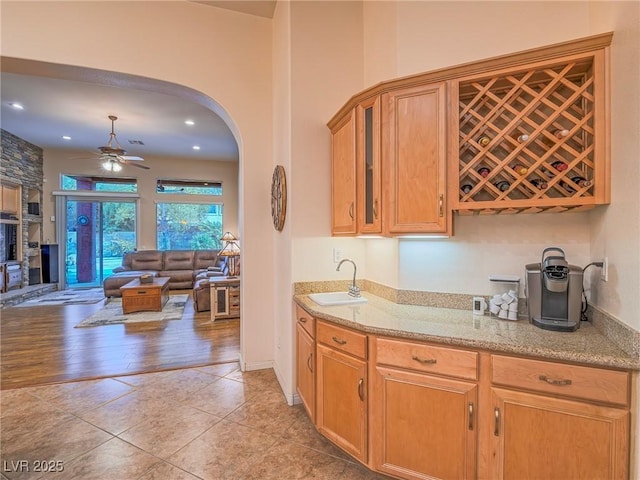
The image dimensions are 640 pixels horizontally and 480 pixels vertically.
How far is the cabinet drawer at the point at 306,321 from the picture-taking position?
6.93 feet

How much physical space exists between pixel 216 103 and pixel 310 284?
211 centimetres

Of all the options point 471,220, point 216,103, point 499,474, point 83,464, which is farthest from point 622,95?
point 83,464

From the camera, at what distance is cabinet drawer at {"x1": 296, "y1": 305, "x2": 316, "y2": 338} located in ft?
6.93

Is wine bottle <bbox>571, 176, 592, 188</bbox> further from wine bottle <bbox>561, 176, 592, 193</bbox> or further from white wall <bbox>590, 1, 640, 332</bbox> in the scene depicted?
white wall <bbox>590, 1, 640, 332</bbox>

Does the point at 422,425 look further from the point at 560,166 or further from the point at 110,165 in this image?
the point at 110,165

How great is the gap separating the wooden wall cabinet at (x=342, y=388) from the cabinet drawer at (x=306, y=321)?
4cm

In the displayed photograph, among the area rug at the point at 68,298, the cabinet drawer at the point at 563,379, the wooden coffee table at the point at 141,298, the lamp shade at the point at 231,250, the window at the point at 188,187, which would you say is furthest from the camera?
the window at the point at 188,187

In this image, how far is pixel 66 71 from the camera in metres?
2.75

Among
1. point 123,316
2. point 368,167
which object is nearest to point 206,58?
point 368,167

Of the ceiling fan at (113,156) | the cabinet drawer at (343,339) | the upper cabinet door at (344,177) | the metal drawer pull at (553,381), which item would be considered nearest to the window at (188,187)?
the ceiling fan at (113,156)

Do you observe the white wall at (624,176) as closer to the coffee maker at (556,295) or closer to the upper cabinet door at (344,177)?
the coffee maker at (556,295)

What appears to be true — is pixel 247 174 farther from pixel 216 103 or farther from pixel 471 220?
pixel 471 220

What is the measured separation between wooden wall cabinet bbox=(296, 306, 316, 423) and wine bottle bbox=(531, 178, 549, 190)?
1.60m

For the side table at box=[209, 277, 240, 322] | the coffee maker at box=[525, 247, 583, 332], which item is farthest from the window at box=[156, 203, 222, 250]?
the coffee maker at box=[525, 247, 583, 332]
